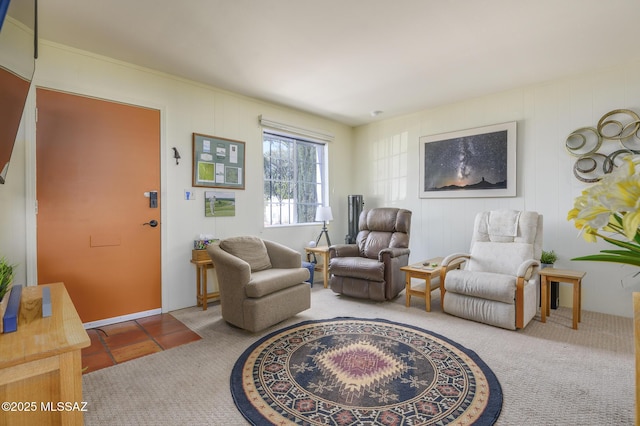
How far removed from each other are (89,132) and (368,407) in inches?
125

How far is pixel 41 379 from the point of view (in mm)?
1071

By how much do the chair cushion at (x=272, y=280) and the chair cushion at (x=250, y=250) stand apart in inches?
4.2

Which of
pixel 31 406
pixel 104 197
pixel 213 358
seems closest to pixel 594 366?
pixel 213 358

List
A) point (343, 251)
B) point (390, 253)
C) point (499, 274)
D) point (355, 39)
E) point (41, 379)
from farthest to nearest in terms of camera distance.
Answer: point (343, 251)
point (390, 253)
point (499, 274)
point (355, 39)
point (41, 379)

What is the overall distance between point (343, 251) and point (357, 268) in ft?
1.49

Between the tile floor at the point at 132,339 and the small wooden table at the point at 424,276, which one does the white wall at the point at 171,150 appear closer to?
the tile floor at the point at 132,339

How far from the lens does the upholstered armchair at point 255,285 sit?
2.67m

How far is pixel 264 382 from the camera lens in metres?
1.97

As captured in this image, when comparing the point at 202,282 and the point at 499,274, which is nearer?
the point at 499,274

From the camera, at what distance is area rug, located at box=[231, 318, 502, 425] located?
1.65 metres

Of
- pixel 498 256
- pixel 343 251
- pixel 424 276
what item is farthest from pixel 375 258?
pixel 498 256

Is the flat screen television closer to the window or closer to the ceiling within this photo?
the ceiling

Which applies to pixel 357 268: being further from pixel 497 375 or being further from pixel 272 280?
pixel 497 375

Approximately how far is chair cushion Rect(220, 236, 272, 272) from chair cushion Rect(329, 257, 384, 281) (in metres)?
0.84
